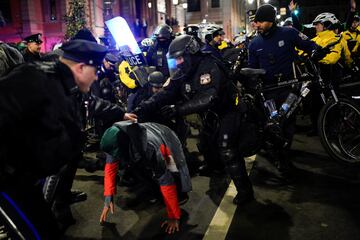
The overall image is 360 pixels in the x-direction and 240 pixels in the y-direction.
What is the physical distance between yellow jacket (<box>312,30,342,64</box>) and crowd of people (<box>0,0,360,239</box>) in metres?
0.02

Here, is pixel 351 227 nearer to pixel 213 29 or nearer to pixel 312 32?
pixel 213 29

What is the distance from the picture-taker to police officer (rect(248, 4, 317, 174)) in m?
5.39

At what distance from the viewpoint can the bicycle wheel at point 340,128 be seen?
16.6 feet

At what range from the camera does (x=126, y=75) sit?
6.68 metres

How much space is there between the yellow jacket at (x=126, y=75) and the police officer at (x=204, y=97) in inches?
86.6

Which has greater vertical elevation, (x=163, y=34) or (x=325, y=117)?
(x=163, y=34)

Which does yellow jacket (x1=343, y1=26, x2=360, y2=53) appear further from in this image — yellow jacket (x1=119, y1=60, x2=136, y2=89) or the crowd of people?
yellow jacket (x1=119, y1=60, x2=136, y2=89)

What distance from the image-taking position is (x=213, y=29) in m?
8.95

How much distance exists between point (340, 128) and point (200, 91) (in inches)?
91.1

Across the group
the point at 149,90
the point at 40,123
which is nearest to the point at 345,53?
the point at 149,90

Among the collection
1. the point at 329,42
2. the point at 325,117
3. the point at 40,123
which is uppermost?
the point at 329,42

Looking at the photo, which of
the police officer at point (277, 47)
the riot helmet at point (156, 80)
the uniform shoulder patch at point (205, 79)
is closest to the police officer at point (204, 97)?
the uniform shoulder patch at point (205, 79)

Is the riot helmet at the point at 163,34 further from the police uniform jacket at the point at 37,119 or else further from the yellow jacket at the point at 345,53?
the police uniform jacket at the point at 37,119

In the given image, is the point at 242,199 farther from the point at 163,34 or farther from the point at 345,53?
the point at 345,53
